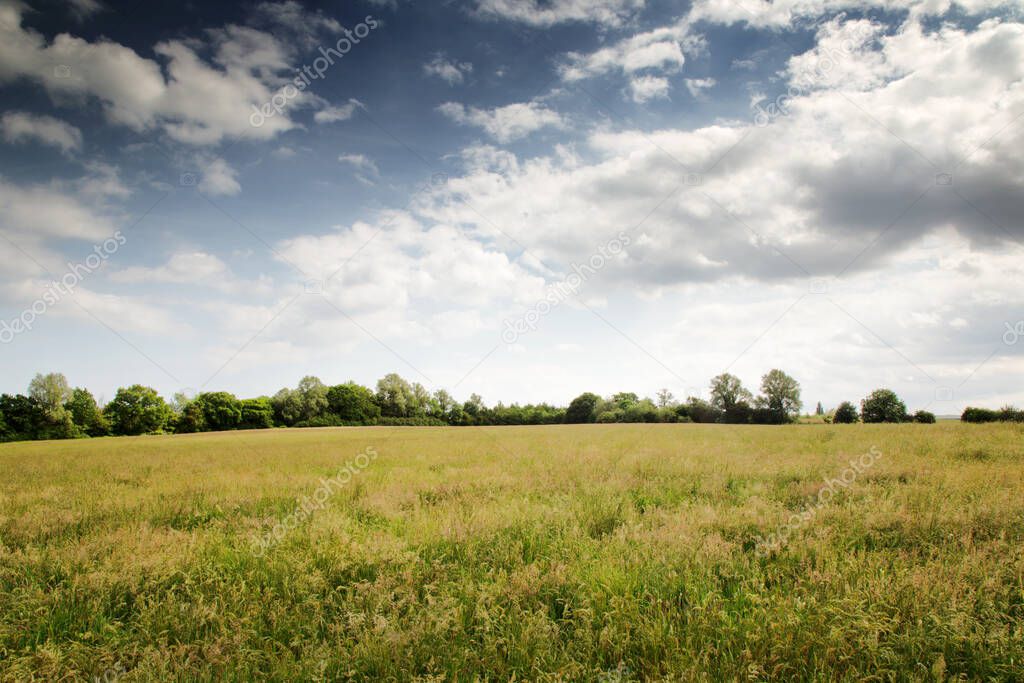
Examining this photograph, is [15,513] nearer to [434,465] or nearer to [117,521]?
[117,521]

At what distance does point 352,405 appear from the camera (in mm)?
83938

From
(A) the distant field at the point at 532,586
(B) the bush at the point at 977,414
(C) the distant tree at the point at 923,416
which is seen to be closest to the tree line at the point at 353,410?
(C) the distant tree at the point at 923,416

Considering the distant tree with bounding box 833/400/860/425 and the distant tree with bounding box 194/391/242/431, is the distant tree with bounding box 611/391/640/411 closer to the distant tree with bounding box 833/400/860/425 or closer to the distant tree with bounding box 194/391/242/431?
the distant tree with bounding box 833/400/860/425

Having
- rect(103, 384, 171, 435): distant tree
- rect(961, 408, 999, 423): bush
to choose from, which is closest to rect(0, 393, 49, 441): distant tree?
rect(103, 384, 171, 435): distant tree

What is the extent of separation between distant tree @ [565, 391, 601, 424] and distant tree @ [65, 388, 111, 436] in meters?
88.0

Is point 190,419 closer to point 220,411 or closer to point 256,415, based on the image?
point 220,411

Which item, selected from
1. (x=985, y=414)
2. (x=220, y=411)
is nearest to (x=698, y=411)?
(x=985, y=414)

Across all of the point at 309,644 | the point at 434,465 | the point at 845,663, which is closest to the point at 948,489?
the point at 845,663

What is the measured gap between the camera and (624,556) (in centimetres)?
468

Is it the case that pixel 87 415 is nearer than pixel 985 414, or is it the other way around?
pixel 985 414

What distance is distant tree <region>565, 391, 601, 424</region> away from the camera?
91344mm

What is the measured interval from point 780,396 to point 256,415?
95172 mm

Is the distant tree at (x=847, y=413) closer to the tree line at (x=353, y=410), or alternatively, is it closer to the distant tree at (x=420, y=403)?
the tree line at (x=353, y=410)

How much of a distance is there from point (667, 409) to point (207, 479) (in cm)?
6838
